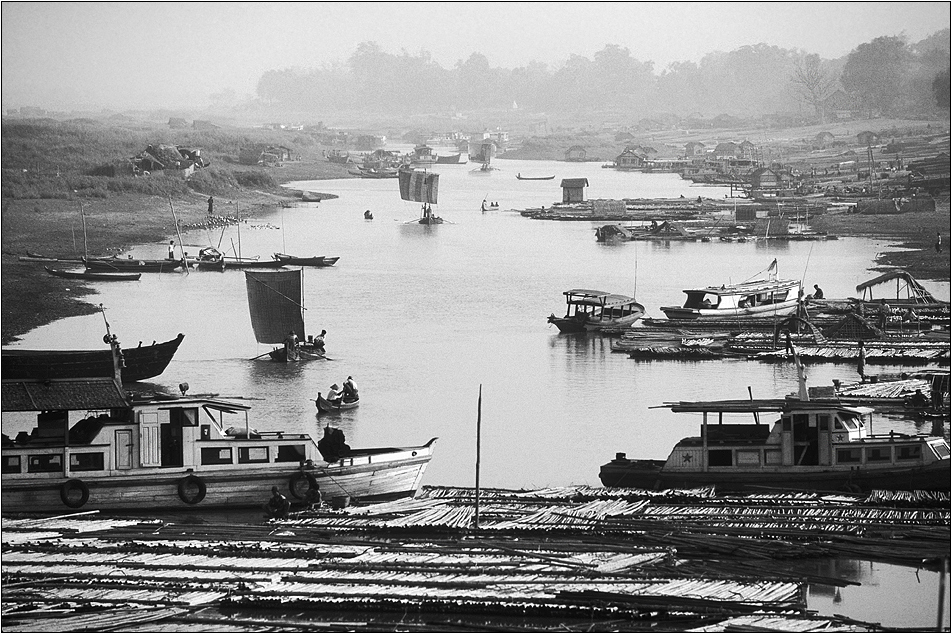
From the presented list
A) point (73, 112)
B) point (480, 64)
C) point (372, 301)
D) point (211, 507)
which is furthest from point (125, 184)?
point (211, 507)

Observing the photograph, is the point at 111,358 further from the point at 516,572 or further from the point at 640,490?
the point at 516,572

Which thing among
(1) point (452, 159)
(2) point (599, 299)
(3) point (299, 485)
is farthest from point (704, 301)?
(1) point (452, 159)

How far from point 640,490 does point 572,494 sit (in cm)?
53

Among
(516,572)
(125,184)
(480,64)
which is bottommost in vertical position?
(516,572)

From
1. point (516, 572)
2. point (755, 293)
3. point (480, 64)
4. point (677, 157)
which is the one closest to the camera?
point (516, 572)

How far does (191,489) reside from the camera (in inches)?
402

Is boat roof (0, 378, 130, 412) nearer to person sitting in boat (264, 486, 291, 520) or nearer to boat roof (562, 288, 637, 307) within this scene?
person sitting in boat (264, 486, 291, 520)

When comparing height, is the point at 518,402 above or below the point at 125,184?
below

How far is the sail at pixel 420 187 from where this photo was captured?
33.6m

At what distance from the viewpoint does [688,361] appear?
1673 cm

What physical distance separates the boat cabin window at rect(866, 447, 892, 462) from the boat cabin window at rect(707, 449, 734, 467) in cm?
98

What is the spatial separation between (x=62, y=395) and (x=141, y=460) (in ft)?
2.34

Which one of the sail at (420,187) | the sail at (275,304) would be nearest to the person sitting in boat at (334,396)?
the sail at (275,304)

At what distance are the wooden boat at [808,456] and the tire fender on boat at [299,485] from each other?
259 cm
